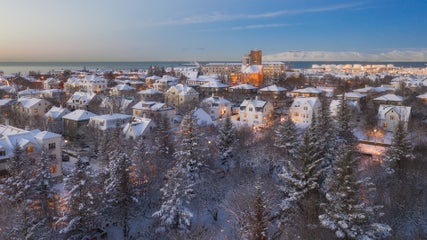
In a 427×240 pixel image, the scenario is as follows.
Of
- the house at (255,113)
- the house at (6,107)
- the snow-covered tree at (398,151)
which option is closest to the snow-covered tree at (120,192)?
the snow-covered tree at (398,151)

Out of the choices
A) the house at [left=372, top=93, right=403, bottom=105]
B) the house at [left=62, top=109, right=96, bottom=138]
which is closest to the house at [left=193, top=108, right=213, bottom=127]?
the house at [left=62, top=109, right=96, bottom=138]

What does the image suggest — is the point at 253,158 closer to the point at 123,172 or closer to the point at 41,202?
the point at 123,172

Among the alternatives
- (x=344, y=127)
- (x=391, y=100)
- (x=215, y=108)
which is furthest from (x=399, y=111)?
(x=215, y=108)

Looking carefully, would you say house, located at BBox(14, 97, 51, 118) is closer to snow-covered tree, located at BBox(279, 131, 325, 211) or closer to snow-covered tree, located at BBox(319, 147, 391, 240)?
snow-covered tree, located at BBox(279, 131, 325, 211)

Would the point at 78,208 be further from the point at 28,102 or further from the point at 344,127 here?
the point at 28,102

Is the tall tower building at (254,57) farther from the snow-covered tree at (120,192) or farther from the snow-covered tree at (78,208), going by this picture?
the snow-covered tree at (78,208)

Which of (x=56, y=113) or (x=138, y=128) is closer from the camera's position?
(x=138, y=128)
